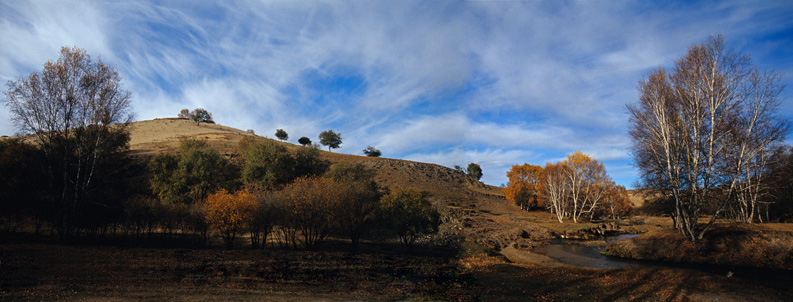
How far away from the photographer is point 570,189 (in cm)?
5822

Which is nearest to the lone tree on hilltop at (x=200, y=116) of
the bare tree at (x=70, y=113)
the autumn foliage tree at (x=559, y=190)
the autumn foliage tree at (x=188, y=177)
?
the autumn foliage tree at (x=188, y=177)

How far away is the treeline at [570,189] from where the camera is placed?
57562 mm

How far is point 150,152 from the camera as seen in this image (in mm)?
68875

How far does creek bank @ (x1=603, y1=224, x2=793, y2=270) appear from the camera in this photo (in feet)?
74.4

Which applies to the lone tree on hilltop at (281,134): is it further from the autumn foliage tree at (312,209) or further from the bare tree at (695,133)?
the bare tree at (695,133)

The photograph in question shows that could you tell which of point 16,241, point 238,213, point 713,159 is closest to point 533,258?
point 713,159

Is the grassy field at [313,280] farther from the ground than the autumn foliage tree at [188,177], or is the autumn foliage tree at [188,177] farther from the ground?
the autumn foliage tree at [188,177]

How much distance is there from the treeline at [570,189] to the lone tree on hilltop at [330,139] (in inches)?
1970

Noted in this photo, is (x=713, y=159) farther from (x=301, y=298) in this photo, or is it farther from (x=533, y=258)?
(x=301, y=298)

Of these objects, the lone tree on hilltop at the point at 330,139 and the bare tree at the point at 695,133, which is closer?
the bare tree at the point at 695,133

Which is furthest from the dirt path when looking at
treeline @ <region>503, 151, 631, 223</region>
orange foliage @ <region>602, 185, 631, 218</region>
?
orange foliage @ <region>602, 185, 631, 218</region>

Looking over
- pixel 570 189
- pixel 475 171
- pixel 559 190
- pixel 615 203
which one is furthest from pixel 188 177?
pixel 475 171

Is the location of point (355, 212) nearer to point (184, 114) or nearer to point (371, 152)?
point (371, 152)

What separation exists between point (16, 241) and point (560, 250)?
4785 centimetres
